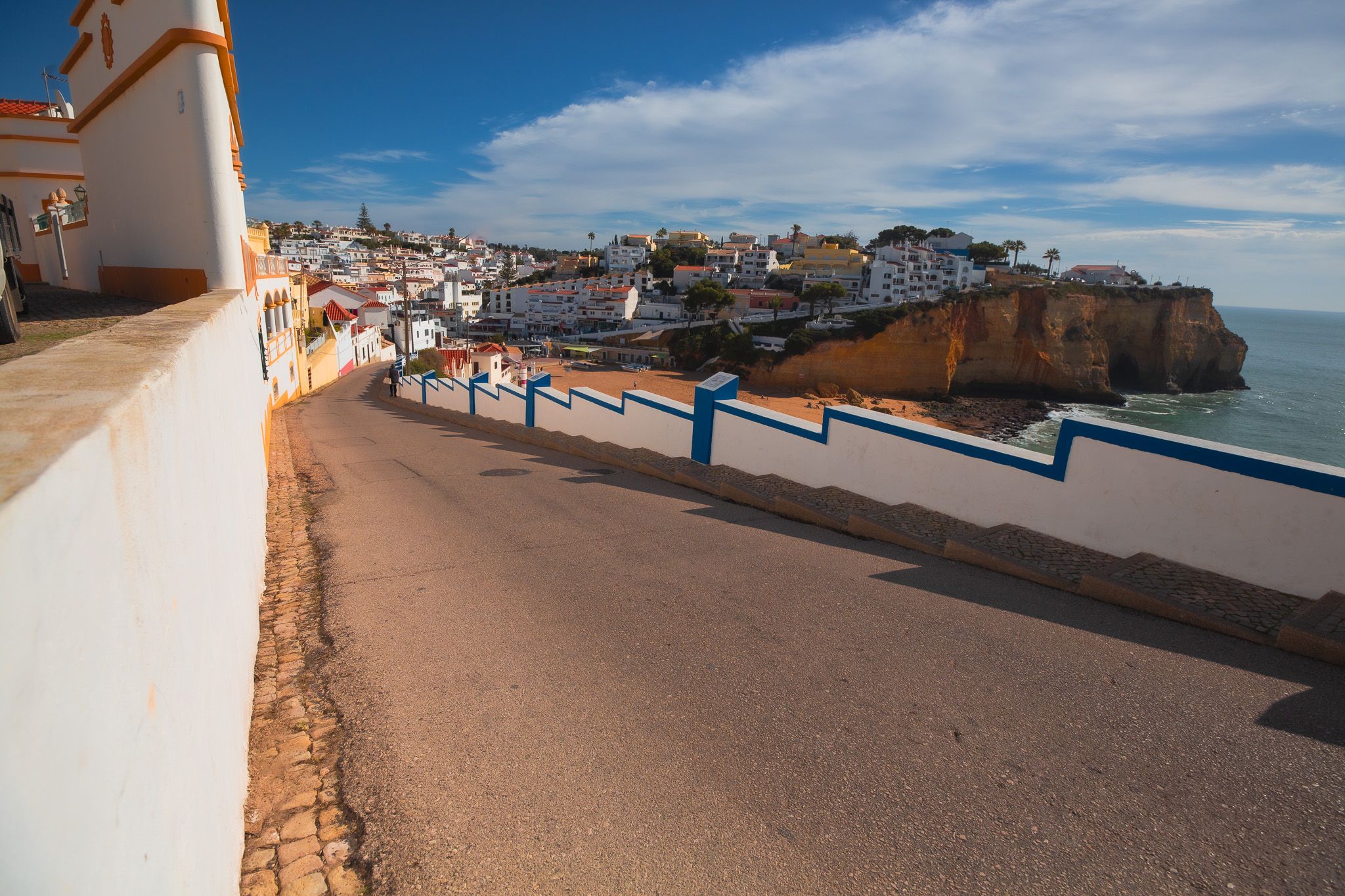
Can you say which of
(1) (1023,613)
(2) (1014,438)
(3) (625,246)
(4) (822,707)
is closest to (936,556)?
(1) (1023,613)

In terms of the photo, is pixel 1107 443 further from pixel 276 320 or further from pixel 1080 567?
pixel 276 320

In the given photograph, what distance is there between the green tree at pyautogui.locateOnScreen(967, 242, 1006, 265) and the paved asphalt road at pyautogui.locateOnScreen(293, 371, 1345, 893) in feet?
356

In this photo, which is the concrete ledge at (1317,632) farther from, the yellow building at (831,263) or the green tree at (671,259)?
the green tree at (671,259)

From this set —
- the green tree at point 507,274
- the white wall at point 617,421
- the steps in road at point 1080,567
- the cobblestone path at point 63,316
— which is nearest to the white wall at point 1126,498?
the steps in road at point 1080,567

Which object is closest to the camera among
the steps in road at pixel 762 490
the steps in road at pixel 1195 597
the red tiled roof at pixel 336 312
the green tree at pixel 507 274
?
the steps in road at pixel 1195 597

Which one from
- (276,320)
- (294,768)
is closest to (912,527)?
(294,768)

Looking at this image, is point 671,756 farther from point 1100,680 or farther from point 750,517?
point 750,517

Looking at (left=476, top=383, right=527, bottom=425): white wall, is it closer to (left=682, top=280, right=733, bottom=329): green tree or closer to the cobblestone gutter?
the cobblestone gutter

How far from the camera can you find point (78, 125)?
10539mm

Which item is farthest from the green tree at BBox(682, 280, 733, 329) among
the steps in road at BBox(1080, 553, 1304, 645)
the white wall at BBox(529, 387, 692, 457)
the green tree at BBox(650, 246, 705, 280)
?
the steps in road at BBox(1080, 553, 1304, 645)

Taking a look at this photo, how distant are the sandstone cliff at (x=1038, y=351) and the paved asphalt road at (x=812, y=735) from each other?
47.9m

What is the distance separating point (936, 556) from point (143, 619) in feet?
19.7

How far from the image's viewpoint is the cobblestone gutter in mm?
2820

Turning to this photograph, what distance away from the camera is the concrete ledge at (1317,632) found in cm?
431
